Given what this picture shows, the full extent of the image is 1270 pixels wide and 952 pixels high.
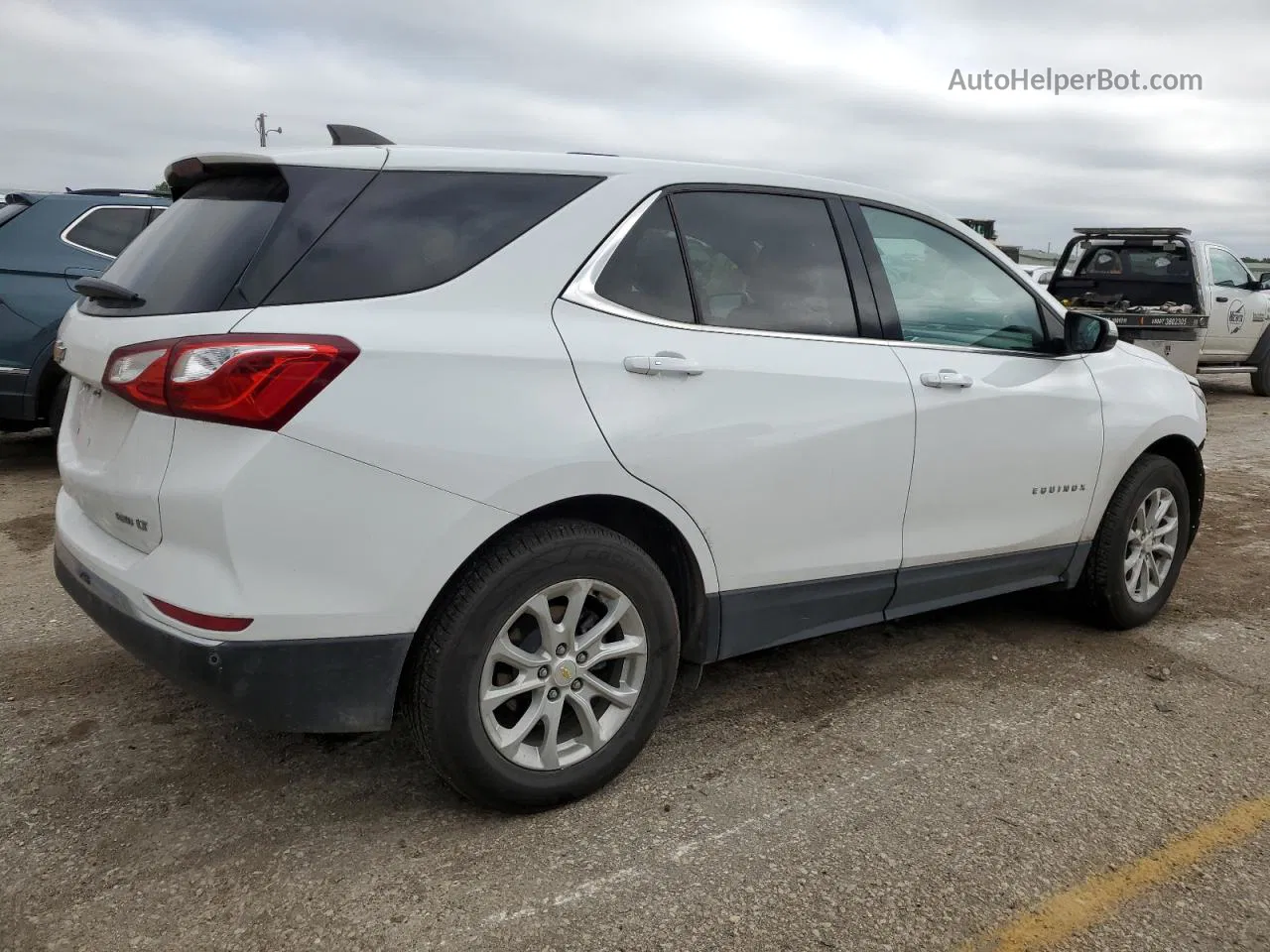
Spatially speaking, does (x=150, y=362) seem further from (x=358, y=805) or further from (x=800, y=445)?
(x=800, y=445)

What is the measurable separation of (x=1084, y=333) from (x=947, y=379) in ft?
2.77

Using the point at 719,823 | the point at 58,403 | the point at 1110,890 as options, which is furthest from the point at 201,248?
the point at 58,403

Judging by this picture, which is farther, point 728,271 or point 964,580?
point 964,580

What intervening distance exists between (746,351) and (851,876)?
1.41 m

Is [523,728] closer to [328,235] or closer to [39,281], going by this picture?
[328,235]

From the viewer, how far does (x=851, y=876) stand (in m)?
2.50

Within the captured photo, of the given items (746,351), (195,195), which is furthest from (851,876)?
(195,195)

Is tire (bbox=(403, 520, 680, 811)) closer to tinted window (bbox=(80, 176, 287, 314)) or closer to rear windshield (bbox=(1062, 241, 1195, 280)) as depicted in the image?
tinted window (bbox=(80, 176, 287, 314))

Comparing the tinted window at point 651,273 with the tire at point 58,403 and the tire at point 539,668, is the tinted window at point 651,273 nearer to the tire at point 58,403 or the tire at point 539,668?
the tire at point 539,668

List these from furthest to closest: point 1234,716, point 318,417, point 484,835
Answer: point 1234,716 < point 484,835 < point 318,417

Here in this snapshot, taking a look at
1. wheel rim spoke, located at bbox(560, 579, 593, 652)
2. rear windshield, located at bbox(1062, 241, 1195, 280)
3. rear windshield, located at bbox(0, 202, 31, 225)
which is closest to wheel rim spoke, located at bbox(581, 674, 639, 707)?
wheel rim spoke, located at bbox(560, 579, 593, 652)

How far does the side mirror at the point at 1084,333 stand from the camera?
3.84m

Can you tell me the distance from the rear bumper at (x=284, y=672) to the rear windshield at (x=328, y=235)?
76 centimetres

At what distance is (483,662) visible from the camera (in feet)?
8.18
